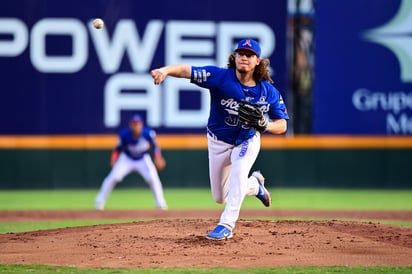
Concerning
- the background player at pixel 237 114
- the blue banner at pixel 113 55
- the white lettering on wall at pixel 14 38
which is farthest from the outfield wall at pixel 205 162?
the background player at pixel 237 114

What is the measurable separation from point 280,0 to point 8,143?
6065 mm

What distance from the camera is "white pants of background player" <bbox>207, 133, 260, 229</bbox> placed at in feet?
24.5

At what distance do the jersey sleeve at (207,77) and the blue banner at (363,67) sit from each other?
1044 centimetres

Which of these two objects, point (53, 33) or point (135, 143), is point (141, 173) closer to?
point (135, 143)

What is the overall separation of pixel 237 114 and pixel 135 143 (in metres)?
7.13

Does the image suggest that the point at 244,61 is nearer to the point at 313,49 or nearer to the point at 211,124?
the point at 211,124

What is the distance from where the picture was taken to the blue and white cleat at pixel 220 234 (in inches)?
293

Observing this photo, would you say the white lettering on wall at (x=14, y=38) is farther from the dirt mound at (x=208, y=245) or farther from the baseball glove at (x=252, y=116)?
the baseball glove at (x=252, y=116)

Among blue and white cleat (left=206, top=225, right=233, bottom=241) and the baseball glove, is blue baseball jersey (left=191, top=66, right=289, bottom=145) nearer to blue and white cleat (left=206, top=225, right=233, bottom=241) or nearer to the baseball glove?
the baseball glove

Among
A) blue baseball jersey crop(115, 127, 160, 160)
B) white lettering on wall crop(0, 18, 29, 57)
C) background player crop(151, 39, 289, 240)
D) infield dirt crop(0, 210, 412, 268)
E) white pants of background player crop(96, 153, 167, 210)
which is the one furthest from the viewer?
white lettering on wall crop(0, 18, 29, 57)

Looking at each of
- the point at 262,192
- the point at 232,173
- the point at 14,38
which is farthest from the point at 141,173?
the point at 232,173

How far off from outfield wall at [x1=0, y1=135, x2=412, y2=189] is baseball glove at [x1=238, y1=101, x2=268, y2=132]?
33.6ft

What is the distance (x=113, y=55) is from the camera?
1731 cm

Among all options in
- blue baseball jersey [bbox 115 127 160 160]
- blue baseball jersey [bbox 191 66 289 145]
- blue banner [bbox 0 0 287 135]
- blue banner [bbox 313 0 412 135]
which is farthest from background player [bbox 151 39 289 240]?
blue banner [bbox 313 0 412 135]
